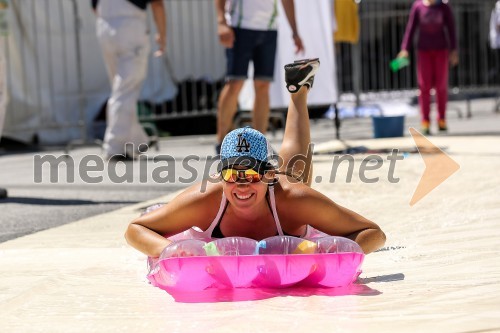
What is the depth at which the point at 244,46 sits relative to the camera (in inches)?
318

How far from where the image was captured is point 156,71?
42.6 feet

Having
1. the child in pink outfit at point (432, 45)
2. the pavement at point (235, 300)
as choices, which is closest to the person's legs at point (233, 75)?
the pavement at point (235, 300)

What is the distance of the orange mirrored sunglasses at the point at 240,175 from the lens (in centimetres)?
383

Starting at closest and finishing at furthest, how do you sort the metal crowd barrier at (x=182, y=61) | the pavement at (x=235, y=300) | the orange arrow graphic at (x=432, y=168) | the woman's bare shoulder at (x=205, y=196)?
the pavement at (x=235, y=300)
the woman's bare shoulder at (x=205, y=196)
the orange arrow graphic at (x=432, y=168)
the metal crowd barrier at (x=182, y=61)

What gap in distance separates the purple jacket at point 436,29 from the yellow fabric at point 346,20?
1.93ft

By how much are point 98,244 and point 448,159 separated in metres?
3.80

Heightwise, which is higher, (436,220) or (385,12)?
(385,12)

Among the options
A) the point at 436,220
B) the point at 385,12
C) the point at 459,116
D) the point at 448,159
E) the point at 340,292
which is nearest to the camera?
the point at 340,292

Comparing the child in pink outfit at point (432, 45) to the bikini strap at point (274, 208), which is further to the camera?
the child in pink outfit at point (432, 45)

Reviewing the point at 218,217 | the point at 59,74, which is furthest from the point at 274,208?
the point at 59,74

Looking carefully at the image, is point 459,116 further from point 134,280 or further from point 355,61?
point 134,280

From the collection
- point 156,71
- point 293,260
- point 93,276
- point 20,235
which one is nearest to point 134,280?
point 93,276

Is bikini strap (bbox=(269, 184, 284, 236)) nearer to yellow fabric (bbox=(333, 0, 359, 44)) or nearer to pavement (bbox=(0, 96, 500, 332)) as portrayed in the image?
pavement (bbox=(0, 96, 500, 332))

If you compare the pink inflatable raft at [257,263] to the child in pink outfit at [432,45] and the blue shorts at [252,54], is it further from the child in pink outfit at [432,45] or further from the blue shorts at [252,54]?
the child in pink outfit at [432,45]
